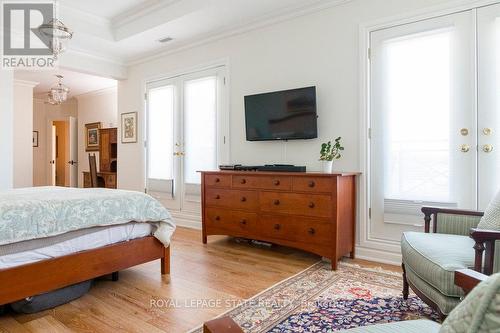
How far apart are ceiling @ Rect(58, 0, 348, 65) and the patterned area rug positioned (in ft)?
8.75

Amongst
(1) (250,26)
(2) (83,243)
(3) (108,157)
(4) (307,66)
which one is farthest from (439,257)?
(3) (108,157)

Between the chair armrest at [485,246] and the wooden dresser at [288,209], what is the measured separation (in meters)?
1.31

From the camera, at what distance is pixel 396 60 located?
2.94 meters

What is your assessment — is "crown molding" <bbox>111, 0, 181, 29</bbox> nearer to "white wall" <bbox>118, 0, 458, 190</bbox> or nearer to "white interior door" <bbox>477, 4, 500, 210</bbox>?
"white wall" <bbox>118, 0, 458, 190</bbox>

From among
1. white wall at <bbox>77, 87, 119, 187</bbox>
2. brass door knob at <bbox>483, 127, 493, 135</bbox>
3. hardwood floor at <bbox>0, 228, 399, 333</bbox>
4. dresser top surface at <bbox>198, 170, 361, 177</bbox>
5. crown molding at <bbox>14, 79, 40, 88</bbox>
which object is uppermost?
crown molding at <bbox>14, 79, 40, 88</bbox>

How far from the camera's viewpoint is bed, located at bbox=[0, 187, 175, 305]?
181cm

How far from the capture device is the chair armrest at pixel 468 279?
95 centimetres

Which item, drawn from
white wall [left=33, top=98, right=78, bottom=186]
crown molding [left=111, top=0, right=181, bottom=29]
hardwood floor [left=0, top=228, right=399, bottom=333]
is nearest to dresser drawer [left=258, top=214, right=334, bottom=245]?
hardwood floor [left=0, top=228, right=399, bottom=333]

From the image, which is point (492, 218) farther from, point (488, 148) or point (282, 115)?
point (282, 115)

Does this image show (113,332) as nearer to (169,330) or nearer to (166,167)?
(169,330)

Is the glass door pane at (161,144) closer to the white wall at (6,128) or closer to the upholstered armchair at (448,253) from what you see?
the white wall at (6,128)

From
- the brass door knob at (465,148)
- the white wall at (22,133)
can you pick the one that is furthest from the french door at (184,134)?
the white wall at (22,133)

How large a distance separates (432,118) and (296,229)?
1.54 meters

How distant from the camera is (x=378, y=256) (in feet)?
9.91
